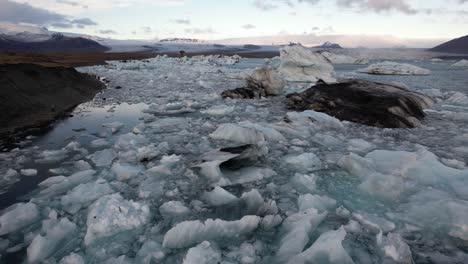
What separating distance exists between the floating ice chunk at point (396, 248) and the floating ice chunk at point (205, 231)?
1004mm

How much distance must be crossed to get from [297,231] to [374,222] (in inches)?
29.6

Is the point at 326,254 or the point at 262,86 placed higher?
the point at 262,86

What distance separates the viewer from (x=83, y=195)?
11.2 ft

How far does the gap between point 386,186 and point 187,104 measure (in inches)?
249

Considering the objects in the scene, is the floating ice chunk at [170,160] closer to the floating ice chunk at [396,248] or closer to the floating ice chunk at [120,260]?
the floating ice chunk at [120,260]

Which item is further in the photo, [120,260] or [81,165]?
[81,165]

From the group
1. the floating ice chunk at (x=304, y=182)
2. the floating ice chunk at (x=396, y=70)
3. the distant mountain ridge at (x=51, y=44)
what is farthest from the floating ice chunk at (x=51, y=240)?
the distant mountain ridge at (x=51, y=44)

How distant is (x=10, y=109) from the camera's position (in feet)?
22.0

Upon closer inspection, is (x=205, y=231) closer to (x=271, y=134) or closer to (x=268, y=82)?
(x=271, y=134)

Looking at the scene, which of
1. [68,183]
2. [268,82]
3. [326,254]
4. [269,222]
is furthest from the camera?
[268,82]

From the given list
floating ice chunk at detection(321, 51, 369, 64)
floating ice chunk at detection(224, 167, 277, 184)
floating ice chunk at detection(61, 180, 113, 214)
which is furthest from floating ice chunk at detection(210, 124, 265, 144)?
floating ice chunk at detection(321, 51, 369, 64)

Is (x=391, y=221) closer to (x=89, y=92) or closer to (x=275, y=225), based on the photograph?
(x=275, y=225)

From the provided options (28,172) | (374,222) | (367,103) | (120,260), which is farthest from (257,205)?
(367,103)

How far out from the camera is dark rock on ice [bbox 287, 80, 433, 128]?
22.4 ft
